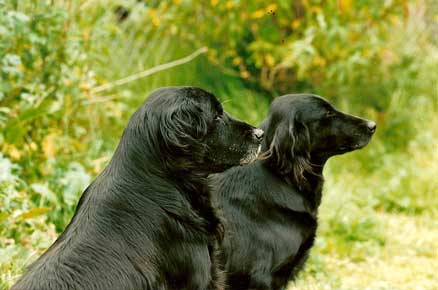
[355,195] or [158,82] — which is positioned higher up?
[158,82]

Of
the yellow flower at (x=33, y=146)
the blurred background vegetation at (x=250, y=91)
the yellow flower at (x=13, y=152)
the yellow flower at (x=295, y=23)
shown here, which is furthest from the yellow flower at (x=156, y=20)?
the yellow flower at (x=13, y=152)

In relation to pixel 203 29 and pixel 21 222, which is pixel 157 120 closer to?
pixel 21 222

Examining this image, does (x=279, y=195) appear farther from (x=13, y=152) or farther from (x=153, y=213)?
(x=13, y=152)

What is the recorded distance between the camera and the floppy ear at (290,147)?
3.95m

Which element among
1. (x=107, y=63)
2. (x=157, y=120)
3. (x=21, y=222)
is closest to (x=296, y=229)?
(x=157, y=120)

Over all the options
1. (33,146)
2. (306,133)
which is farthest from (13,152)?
(306,133)

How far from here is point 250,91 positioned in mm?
7812

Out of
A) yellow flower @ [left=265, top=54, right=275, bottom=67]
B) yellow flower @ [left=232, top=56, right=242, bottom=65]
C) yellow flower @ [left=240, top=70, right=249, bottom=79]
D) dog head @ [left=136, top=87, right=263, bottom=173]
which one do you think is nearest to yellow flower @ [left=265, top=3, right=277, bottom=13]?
yellow flower @ [left=265, top=54, right=275, bottom=67]

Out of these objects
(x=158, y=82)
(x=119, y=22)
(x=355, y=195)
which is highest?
(x=119, y=22)

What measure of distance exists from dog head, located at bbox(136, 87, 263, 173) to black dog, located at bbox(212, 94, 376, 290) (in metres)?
0.68

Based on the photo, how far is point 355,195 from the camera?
22.4 ft

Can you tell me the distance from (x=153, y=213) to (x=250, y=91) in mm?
4983

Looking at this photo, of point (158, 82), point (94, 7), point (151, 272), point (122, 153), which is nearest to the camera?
point (151, 272)

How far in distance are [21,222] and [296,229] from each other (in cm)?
173
